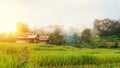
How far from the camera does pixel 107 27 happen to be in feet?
209

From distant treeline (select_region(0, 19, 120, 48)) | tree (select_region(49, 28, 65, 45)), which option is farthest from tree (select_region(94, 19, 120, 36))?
tree (select_region(49, 28, 65, 45))

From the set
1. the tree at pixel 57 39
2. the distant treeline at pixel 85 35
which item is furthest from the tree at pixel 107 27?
the tree at pixel 57 39

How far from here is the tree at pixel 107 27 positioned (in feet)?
201

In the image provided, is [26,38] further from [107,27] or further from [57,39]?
[107,27]

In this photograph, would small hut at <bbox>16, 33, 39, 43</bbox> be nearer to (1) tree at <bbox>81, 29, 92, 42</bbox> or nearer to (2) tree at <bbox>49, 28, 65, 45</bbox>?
(2) tree at <bbox>49, 28, 65, 45</bbox>

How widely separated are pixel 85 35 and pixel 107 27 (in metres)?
11.4

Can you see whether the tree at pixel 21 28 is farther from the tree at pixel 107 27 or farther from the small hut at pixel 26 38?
the tree at pixel 107 27

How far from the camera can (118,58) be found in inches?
558

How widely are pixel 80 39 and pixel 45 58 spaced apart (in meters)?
41.9

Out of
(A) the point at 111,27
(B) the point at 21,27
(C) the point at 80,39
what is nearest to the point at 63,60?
(C) the point at 80,39

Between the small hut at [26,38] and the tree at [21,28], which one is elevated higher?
the tree at [21,28]

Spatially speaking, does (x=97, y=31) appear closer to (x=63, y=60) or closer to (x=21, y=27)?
(x=21, y=27)

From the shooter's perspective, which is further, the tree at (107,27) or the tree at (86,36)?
the tree at (107,27)

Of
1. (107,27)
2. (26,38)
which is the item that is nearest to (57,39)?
(26,38)
